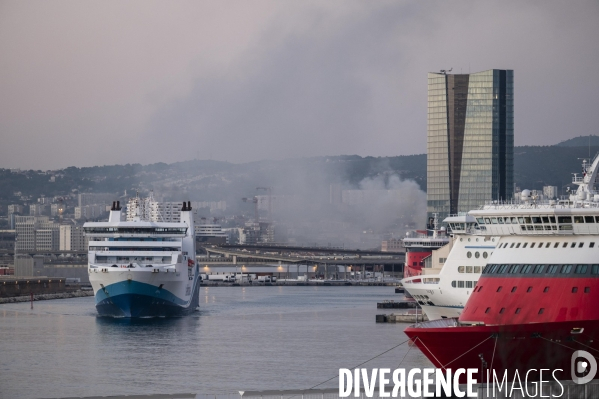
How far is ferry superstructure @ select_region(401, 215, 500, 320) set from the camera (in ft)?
143

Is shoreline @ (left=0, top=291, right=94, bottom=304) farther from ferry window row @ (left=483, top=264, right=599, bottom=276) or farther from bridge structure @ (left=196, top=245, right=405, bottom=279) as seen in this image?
ferry window row @ (left=483, top=264, right=599, bottom=276)

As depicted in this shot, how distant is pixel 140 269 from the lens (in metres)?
64.6

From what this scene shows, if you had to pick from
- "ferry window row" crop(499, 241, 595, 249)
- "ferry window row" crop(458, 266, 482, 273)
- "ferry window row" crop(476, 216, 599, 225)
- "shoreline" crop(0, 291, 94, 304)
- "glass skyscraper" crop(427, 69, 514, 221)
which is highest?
"glass skyscraper" crop(427, 69, 514, 221)

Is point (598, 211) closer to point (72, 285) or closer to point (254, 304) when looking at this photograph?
point (254, 304)

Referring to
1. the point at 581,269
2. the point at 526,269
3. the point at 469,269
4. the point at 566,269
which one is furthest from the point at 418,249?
the point at 581,269

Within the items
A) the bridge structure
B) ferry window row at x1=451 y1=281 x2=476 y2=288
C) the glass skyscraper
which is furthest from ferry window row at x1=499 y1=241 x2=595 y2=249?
the bridge structure

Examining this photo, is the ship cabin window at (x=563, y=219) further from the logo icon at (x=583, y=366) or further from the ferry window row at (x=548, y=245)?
the logo icon at (x=583, y=366)

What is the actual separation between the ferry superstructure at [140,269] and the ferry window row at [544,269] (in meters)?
39.0

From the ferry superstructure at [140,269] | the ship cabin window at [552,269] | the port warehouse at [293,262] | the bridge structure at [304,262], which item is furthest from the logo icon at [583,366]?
the bridge structure at [304,262]

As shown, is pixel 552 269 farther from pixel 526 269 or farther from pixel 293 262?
pixel 293 262

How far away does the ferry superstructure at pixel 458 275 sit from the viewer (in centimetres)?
4362

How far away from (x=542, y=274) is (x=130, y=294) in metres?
40.5

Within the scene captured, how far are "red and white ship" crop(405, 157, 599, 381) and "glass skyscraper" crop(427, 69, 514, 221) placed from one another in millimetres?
101550

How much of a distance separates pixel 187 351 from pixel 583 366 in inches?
891
